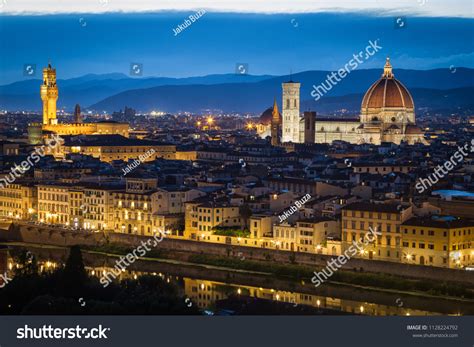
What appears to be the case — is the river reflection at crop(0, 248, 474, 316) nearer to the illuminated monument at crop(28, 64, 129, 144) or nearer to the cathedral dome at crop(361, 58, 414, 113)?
the cathedral dome at crop(361, 58, 414, 113)

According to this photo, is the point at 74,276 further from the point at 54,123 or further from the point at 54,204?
the point at 54,123

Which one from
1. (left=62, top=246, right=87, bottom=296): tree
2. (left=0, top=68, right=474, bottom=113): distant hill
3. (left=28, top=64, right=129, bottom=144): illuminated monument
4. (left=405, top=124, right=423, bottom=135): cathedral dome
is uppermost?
(left=0, top=68, right=474, bottom=113): distant hill

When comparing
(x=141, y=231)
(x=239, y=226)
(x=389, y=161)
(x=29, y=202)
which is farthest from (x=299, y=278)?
(x=389, y=161)

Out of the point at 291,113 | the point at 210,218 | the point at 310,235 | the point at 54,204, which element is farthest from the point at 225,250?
the point at 291,113

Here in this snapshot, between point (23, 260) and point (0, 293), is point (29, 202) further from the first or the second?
point (0, 293)

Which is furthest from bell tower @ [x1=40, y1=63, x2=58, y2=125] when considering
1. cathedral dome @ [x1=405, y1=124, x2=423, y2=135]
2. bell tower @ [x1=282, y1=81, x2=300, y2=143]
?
cathedral dome @ [x1=405, y1=124, x2=423, y2=135]
